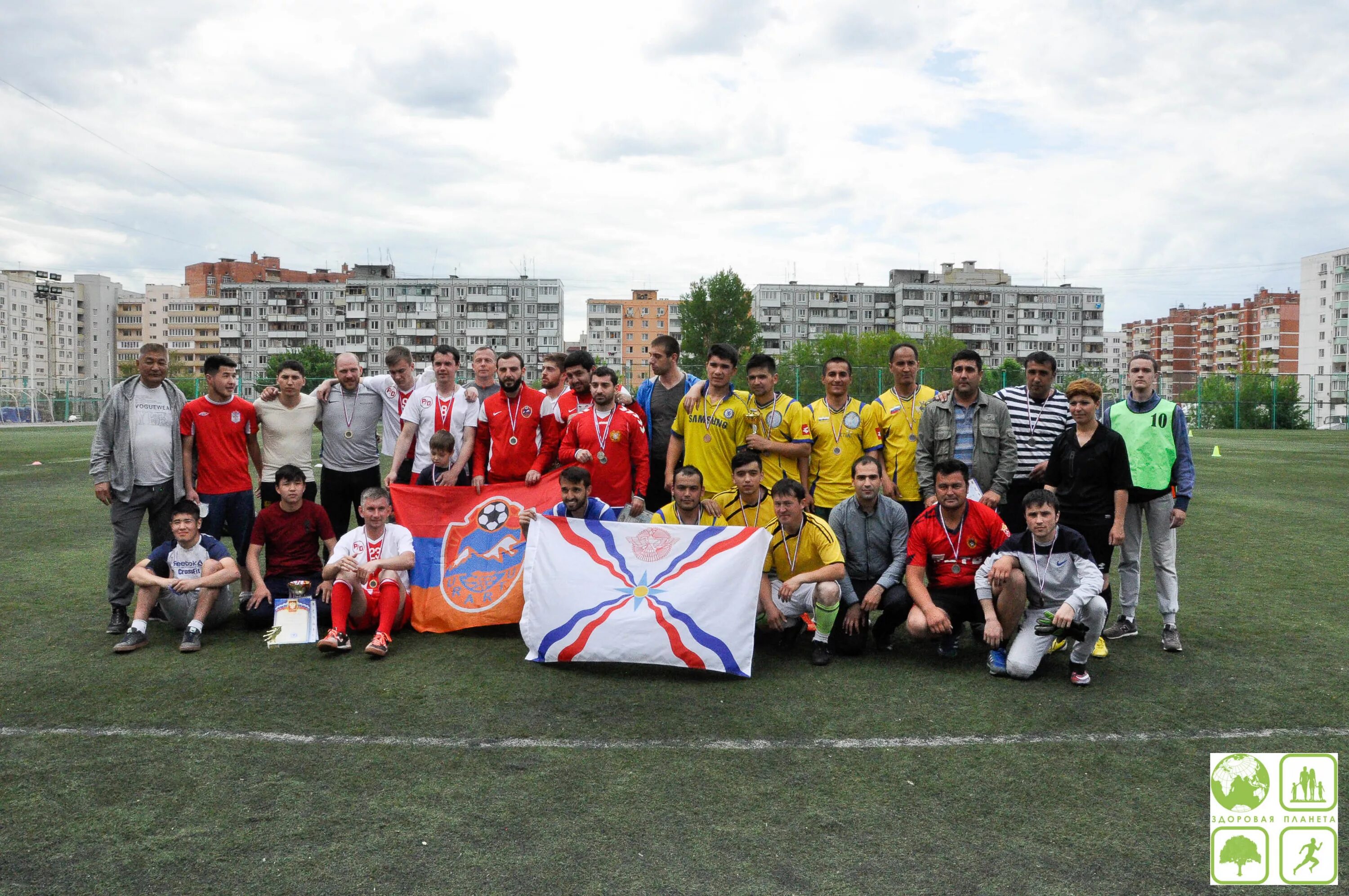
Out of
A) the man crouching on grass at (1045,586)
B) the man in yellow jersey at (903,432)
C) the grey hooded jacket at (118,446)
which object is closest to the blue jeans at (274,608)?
the grey hooded jacket at (118,446)

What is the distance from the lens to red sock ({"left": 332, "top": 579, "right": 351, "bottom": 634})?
5586 millimetres

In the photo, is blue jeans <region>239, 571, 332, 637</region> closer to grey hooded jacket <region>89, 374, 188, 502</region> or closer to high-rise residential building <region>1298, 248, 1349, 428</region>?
grey hooded jacket <region>89, 374, 188, 502</region>

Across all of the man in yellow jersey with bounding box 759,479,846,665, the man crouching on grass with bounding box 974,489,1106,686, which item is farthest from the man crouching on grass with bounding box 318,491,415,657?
the man crouching on grass with bounding box 974,489,1106,686

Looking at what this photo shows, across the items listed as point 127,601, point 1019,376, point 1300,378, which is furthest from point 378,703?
point 1300,378

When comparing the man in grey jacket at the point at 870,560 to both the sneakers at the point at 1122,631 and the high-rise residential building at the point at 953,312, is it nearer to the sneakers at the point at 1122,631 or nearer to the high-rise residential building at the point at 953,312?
the sneakers at the point at 1122,631

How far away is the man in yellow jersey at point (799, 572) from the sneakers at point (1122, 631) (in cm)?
186

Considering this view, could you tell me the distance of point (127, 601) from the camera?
6062mm

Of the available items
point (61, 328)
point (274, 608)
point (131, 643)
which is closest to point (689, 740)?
point (274, 608)

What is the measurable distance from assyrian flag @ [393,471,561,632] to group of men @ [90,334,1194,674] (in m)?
0.19

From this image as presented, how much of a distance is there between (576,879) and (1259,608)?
5.89m

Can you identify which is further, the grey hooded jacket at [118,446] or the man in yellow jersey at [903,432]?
the man in yellow jersey at [903,432]

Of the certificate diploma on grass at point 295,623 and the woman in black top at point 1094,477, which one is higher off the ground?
the woman in black top at point 1094,477

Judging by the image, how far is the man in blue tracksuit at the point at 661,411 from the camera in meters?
6.70

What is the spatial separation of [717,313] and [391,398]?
6901 cm
